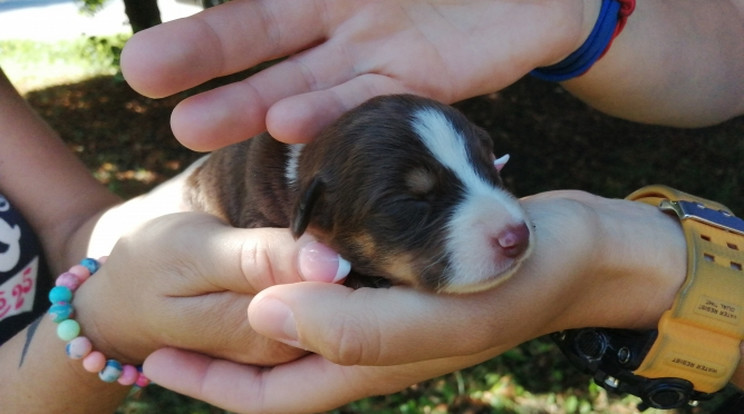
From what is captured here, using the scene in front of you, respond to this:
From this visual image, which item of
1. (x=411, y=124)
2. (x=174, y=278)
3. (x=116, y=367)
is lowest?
(x=116, y=367)

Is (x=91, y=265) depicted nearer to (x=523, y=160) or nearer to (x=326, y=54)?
(x=326, y=54)

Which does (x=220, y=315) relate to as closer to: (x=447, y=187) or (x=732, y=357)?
(x=447, y=187)

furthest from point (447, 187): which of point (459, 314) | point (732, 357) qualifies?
point (732, 357)

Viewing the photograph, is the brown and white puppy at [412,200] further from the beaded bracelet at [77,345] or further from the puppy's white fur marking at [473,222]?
the beaded bracelet at [77,345]

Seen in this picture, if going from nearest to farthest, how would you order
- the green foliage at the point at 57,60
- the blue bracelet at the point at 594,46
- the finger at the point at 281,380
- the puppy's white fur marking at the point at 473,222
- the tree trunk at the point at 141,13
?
the puppy's white fur marking at the point at 473,222 < the finger at the point at 281,380 < the blue bracelet at the point at 594,46 < the tree trunk at the point at 141,13 < the green foliage at the point at 57,60

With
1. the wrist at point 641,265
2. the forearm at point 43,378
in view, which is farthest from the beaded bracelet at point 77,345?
the wrist at point 641,265

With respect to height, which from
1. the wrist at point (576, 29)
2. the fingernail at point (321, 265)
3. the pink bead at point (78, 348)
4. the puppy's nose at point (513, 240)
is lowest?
the pink bead at point (78, 348)

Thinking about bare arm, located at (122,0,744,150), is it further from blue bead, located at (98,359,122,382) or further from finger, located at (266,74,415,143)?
blue bead, located at (98,359,122,382)
